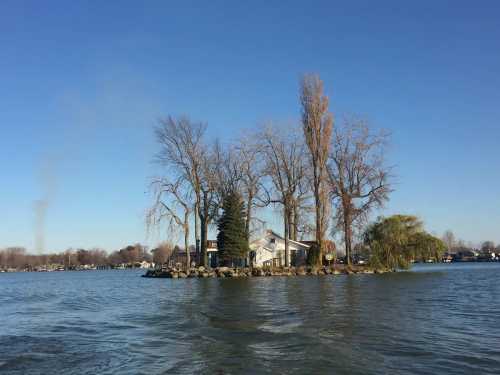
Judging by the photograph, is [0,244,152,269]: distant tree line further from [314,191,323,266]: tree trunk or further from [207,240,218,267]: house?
[314,191,323,266]: tree trunk

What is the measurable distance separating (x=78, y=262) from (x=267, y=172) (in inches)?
5942

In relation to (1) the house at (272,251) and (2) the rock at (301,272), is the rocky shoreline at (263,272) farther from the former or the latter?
(1) the house at (272,251)

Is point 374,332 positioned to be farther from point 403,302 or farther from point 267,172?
point 267,172

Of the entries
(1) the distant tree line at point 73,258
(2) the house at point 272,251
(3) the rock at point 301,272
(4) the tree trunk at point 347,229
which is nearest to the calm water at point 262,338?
(3) the rock at point 301,272

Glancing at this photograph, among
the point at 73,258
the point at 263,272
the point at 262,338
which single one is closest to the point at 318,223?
the point at 263,272

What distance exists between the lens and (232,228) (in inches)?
2122

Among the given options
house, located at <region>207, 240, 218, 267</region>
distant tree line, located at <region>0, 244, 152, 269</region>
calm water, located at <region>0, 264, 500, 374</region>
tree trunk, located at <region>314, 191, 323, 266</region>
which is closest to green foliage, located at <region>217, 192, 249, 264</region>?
tree trunk, located at <region>314, 191, 323, 266</region>

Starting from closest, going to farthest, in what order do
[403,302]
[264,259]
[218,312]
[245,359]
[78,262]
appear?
[245,359], [218,312], [403,302], [264,259], [78,262]

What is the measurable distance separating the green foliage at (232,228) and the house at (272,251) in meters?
5.25

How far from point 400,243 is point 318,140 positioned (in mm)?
14444

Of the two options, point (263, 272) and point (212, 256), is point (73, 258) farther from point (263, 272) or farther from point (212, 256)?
point (263, 272)

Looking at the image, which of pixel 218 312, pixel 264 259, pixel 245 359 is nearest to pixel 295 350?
pixel 245 359

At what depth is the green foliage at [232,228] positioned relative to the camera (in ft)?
177

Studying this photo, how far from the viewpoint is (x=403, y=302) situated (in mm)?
20297
